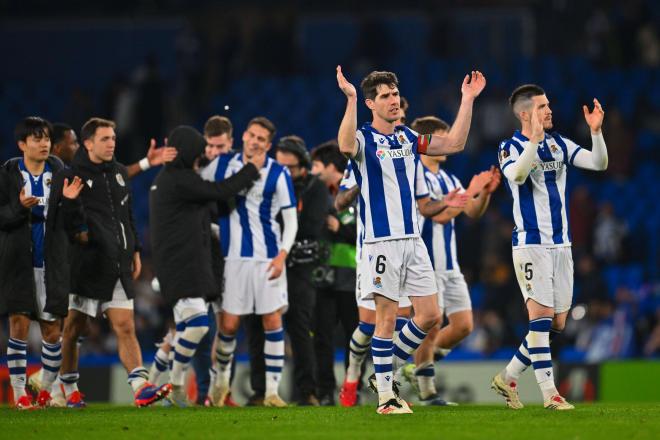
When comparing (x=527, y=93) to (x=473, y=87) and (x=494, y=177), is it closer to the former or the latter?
(x=473, y=87)

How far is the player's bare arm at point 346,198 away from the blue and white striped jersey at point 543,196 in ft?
5.57

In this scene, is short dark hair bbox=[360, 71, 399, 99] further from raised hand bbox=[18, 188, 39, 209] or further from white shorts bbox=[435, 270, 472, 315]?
raised hand bbox=[18, 188, 39, 209]

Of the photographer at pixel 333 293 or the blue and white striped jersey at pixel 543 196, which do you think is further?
the photographer at pixel 333 293

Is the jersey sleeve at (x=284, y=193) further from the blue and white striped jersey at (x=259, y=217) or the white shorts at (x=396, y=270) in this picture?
the white shorts at (x=396, y=270)

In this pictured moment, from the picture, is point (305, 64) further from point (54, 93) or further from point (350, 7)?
point (54, 93)

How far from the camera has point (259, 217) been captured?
11.7 metres

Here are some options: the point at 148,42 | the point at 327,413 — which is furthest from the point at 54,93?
the point at 327,413

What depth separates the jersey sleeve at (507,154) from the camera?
982cm

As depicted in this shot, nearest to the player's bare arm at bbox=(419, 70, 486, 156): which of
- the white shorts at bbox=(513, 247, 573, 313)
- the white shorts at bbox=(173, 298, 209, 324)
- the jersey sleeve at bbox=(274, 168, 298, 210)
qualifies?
the white shorts at bbox=(513, 247, 573, 313)

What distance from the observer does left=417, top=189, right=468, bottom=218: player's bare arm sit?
9922 mm

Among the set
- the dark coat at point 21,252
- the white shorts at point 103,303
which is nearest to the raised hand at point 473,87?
the white shorts at point 103,303

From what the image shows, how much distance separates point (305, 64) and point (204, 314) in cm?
1582

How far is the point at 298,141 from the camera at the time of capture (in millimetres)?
12398

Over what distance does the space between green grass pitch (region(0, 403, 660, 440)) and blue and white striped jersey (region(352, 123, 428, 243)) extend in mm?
1445
